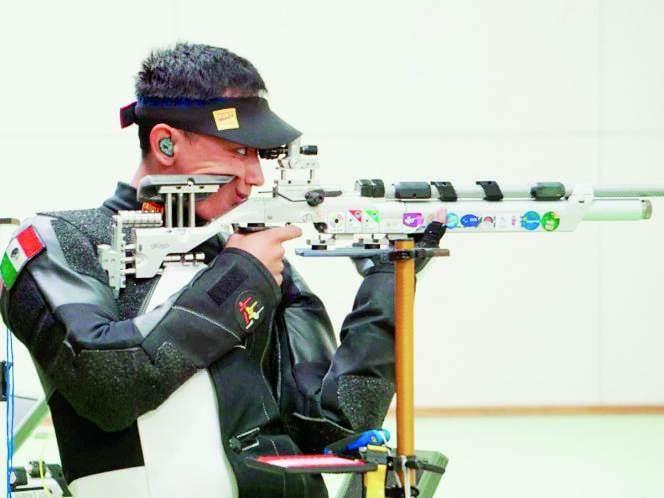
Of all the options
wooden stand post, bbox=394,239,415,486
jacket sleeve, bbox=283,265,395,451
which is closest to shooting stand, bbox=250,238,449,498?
wooden stand post, bbox=394,239,415,486

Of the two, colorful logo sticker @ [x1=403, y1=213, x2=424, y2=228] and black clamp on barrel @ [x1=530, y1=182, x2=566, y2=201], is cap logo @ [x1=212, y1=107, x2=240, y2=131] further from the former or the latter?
black clamp on barrel @ [x1=530, y1=182, x2=566, y2=201]

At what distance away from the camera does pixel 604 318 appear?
521 centimetres

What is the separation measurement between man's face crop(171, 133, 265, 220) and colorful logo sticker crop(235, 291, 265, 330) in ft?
0.64

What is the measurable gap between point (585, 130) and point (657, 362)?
0.99 m

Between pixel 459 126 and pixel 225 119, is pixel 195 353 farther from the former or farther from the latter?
pixel 459 126

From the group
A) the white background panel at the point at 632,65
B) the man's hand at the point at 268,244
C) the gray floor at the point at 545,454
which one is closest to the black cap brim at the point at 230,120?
the man's hand at the point at 268,244

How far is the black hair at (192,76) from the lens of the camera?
2377mm

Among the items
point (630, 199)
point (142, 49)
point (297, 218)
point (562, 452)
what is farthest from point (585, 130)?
point (297, 218)

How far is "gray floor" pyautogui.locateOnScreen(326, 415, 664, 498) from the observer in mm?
4180

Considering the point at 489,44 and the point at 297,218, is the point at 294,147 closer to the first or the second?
the point at 297,218

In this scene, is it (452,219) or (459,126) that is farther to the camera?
(459,126)

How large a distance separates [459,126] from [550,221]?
2645mm

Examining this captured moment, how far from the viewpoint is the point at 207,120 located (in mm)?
2357

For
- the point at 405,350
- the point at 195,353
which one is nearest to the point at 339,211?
the point at 405,350
